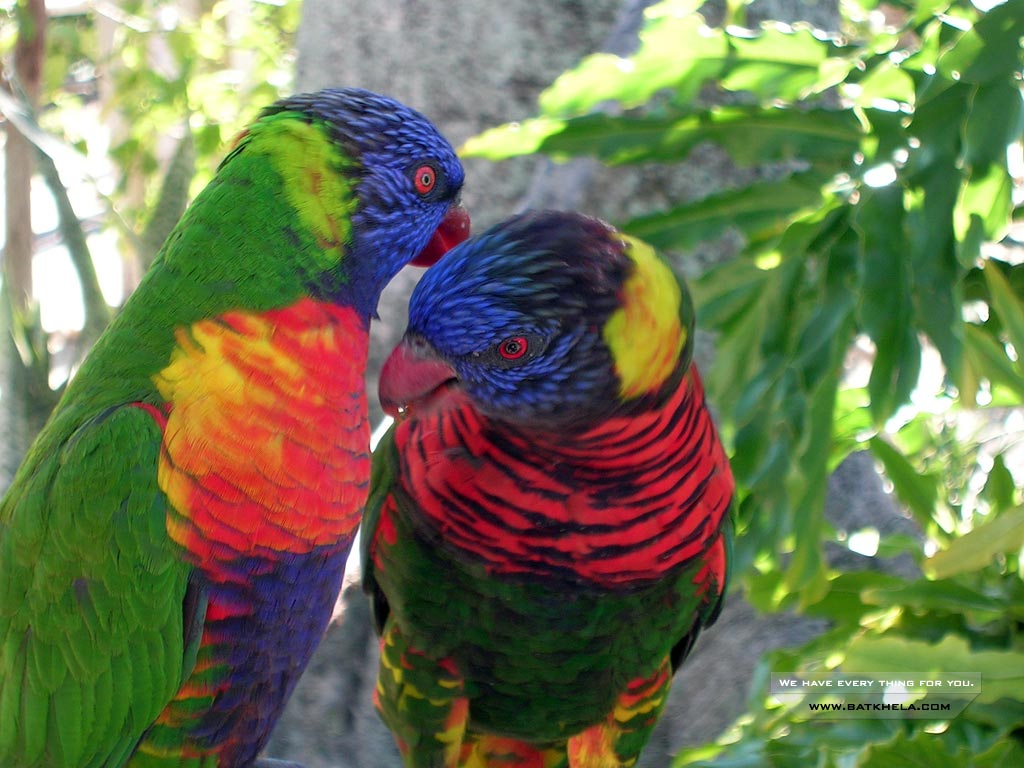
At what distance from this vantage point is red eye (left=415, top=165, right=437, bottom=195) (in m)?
0.87

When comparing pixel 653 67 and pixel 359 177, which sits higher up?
pixel 359 177

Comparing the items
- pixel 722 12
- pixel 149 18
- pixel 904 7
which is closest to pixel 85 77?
pixel 149 18

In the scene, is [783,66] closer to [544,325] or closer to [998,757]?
[544,325]

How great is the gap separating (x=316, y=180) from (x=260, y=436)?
0.23m

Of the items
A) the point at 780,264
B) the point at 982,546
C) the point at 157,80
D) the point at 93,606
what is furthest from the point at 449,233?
the point at 157,80

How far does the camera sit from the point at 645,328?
2.71 ft

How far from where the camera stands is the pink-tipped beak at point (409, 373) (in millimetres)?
837

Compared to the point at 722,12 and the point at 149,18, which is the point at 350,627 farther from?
the point at 149,18

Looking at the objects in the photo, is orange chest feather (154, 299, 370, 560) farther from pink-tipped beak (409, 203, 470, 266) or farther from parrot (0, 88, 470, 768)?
pink-tipped beak (409, 203, 470, 266)

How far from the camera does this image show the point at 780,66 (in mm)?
1321

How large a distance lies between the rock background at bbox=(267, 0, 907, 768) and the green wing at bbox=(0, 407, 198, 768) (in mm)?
1019

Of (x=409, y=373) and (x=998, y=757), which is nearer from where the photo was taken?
(x=409, y=373)

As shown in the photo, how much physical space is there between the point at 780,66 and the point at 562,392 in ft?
2.47

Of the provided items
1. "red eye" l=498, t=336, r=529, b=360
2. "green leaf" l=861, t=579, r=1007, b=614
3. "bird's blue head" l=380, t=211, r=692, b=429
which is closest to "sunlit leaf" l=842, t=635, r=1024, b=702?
"green leaf" l=861, t=579, r=1007, b=614
